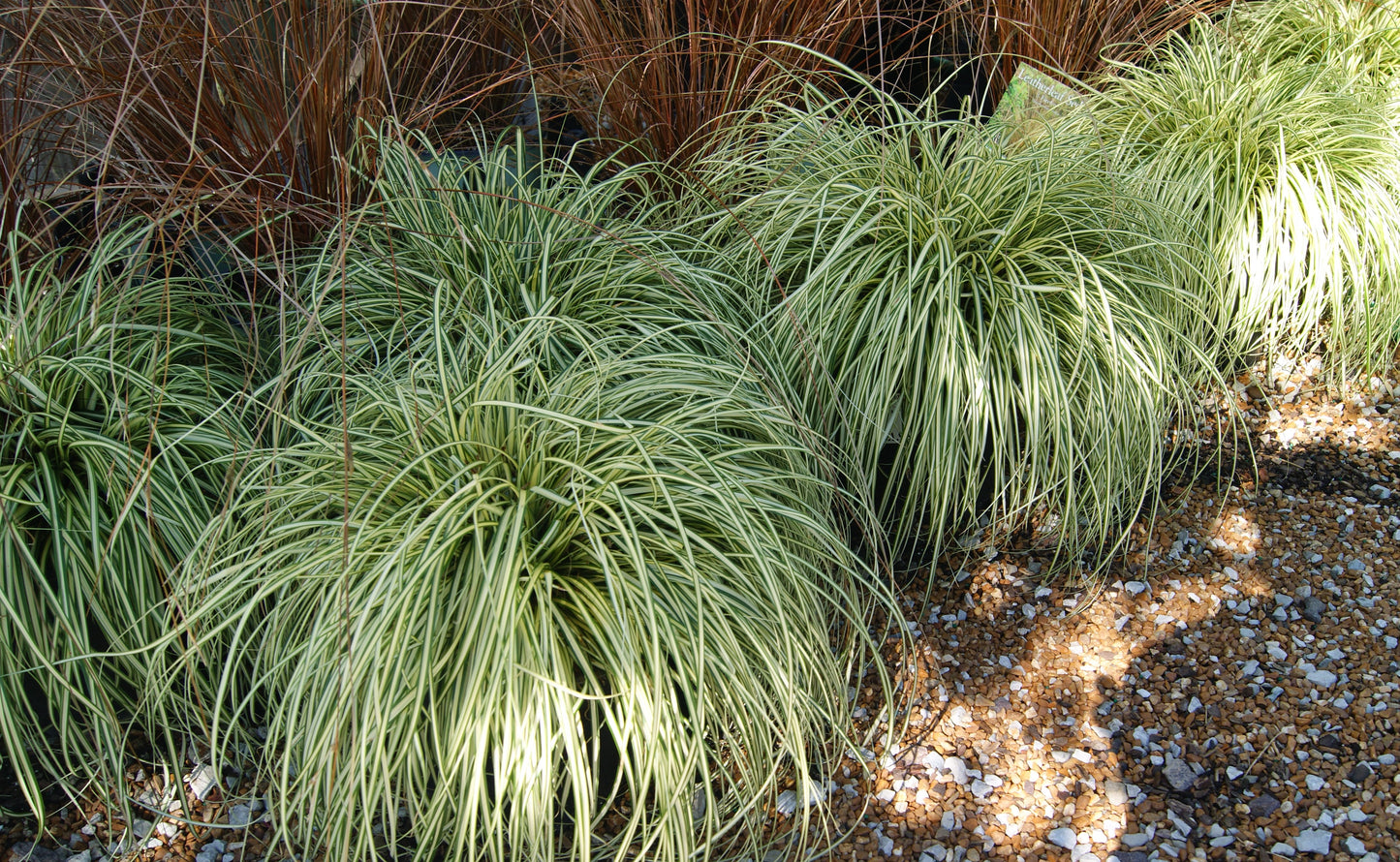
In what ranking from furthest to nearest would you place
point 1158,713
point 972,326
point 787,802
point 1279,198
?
point 1279,198, point 972,326, point 1158,713, point 787,802

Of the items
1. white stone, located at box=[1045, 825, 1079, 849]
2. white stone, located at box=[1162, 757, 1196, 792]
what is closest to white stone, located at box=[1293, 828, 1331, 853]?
white stone, located at box=[1162, 757, 1196, 792]

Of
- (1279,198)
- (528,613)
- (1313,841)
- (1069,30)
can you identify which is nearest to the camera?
(528,613)

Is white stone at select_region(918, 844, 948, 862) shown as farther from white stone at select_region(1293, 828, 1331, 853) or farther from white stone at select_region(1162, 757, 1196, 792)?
white stone at select_region(1293, 828, 1331, 853)

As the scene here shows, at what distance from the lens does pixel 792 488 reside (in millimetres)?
1944

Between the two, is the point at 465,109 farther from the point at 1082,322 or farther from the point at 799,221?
the point at 1082,322

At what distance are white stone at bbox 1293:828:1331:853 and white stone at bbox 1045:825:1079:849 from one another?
13.6 inches

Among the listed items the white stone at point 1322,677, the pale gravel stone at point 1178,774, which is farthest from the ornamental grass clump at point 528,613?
the white stone at point 1322,677

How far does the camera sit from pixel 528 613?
1.50 metres

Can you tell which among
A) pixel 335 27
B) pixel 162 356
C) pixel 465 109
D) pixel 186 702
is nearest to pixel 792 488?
pixel 186 702

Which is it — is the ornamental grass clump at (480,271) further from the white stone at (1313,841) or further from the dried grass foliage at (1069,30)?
the dried grass foliage at (1069,30)

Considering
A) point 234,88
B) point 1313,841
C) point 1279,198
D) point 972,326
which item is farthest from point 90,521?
point 1279,198

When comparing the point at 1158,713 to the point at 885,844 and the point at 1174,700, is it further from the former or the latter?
the point at 885,844

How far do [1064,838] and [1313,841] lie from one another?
391 mm

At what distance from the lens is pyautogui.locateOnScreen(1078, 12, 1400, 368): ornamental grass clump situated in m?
2.73
